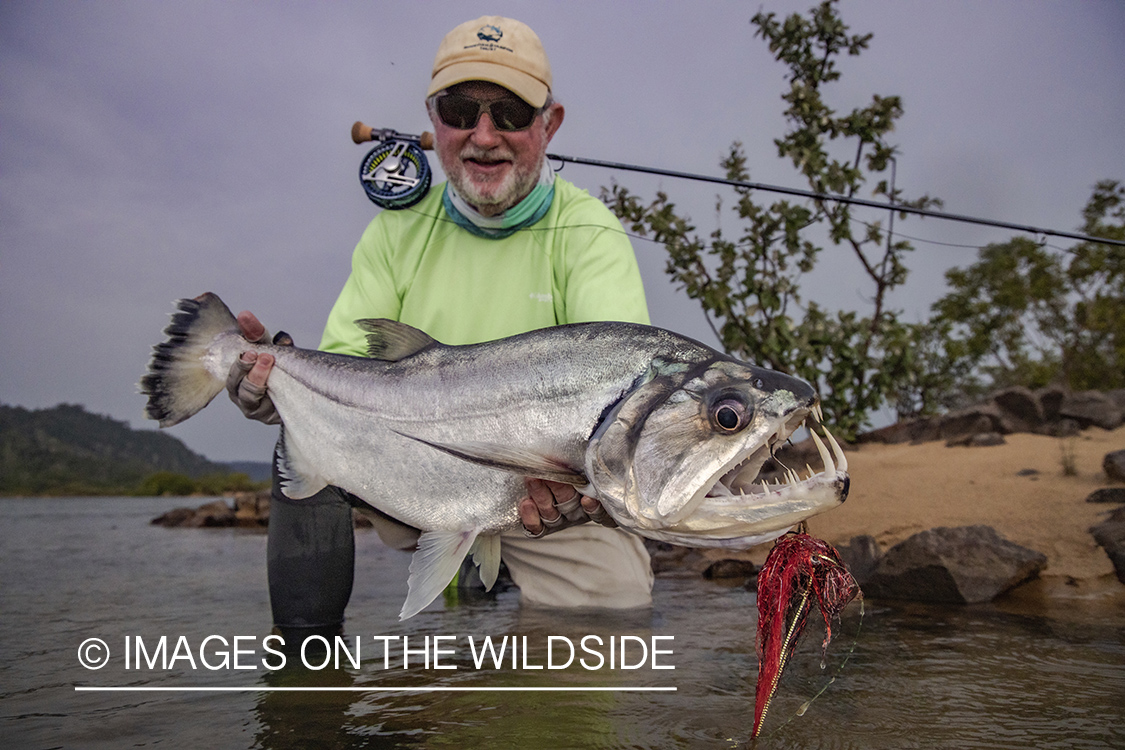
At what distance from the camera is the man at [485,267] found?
3.80 metres

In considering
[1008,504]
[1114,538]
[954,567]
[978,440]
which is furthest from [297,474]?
[978,440]

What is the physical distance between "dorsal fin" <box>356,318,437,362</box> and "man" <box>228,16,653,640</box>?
0.94 m

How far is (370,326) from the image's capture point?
304 cm

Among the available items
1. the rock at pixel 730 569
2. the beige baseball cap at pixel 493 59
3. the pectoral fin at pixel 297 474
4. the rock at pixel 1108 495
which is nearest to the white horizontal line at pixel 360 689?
the pectoral fin at pixel 297 474

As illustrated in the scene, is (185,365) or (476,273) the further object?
(476,273)

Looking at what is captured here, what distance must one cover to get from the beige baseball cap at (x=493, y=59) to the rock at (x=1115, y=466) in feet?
18.4

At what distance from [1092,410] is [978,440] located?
117 inches

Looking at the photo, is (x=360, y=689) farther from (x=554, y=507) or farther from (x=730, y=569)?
(x=730, y=569)

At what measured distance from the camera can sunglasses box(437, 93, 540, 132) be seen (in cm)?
379

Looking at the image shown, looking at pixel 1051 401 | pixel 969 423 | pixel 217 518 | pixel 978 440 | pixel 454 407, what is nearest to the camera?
pixel 454 407

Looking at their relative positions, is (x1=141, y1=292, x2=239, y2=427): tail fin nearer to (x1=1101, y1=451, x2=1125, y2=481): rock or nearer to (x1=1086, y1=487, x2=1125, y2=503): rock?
(x1=1086, y1=487, x2=1125, y2=503): rock

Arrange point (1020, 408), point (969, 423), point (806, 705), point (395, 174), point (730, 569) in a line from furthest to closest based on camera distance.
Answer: point (1020, 408)
point (969, 423)
point (730, 569)
point (395, 174)
point (806, 705)

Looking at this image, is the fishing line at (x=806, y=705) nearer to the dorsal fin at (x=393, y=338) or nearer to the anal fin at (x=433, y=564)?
the anal fin at (x=433, y=564)

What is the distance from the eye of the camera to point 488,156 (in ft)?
12.7
